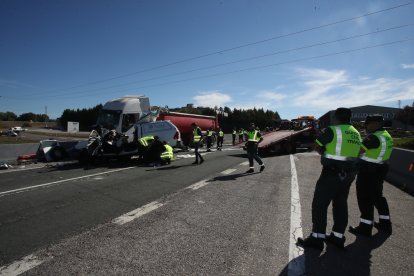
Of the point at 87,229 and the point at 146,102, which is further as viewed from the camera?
the point at 146,102

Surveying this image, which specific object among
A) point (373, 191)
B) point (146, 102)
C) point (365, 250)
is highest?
point (146, 102)

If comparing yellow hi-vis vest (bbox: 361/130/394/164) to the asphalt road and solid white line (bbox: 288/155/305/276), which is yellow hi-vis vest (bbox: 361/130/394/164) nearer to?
the asphalt road

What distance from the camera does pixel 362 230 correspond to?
436 cm

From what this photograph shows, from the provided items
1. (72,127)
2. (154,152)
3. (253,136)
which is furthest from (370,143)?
(72,127)

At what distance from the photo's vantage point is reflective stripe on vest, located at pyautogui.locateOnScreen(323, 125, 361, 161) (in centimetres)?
376

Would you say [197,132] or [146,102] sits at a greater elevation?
[146,102]

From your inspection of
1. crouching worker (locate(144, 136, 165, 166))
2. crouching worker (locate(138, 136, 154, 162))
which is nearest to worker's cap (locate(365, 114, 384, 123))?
crouching worker (locate(144, 136, 165, 166))

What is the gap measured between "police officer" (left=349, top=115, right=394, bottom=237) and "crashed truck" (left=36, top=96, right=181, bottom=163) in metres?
10.2

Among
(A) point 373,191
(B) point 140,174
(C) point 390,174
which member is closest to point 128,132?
(B) point 140,174

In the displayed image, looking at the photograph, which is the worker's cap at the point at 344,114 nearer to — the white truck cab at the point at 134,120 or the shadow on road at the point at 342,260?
the shadow on road at the point at 342,260

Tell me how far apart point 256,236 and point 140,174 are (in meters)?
6.20

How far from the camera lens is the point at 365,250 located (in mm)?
3764

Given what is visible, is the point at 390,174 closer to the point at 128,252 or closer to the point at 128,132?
the point at 128,252

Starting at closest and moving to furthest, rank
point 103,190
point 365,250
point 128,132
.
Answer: point 365,250 → point 103,190 → point 128,132
